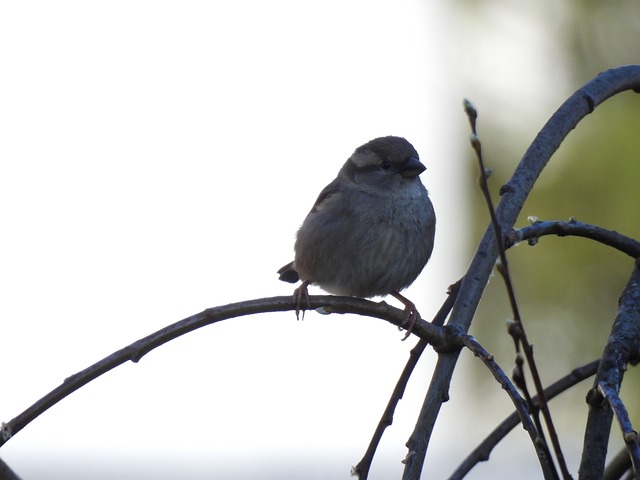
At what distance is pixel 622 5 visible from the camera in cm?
800

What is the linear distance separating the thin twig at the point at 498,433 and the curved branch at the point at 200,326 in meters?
0.34

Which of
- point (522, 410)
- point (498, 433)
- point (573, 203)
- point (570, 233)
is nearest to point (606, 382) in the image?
point (522, 410)

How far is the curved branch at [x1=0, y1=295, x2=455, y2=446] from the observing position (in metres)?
2.24

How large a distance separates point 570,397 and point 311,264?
3.53 m

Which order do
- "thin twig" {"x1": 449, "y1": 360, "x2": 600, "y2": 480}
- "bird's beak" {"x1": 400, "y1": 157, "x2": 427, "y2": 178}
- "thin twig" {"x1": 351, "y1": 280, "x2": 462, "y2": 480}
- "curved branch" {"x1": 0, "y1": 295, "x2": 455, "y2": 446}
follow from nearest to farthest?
1. "curved branch" {"x1": 0, "y1": 295, "x2": 455, "y2": 446}
2. "thin twig" {"x1": 351, "y1": 280, "x2": 462, "y2": 480}
3. "thin twig" {"x1": 449, "y1": 360, "x2": 600, "y2": 480}
4. "bird's beak" {"x1": 400, "y1": 157, "x2": 427, "y2": 178}

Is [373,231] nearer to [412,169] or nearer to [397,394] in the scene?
[412,169]

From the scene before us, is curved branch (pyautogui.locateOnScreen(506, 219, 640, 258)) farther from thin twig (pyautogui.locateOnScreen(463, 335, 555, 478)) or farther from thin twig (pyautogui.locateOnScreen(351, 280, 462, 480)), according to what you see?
thin twig (pyautogui.locateOnScreen(463, 335, 555, 478))

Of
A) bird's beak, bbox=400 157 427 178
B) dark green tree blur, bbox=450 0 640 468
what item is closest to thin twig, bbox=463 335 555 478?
bird's beak, bbox=400 157 427 178

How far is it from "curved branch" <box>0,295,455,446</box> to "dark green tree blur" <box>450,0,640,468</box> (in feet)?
14.2

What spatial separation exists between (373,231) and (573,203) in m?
3.44

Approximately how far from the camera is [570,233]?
3000 millimetres

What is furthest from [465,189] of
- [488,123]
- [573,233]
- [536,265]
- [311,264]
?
[573,233]

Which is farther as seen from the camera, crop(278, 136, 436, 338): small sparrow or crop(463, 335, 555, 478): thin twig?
crop(278, 136, 436, 338): small sparrow

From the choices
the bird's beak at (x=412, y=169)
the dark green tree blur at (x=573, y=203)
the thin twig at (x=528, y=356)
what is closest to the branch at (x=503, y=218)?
the thin twig at (x=528, y=356)
